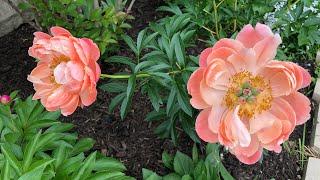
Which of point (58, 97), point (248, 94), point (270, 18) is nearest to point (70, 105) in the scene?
point (58, 97)

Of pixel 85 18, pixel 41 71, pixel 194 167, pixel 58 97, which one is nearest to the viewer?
pixel 58 97

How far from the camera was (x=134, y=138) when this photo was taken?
259 cm

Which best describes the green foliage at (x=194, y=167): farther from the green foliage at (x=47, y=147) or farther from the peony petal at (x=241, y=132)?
the peony petal at (x=241, y=132)

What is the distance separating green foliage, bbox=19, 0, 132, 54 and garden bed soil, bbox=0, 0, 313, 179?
12.1 inches

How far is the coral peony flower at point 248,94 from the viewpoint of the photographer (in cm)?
155

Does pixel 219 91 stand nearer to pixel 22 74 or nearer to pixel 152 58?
pixel 152 58

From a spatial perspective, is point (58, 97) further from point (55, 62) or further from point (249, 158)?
point (249, 158)

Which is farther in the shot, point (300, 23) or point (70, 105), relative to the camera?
point (300, 23)

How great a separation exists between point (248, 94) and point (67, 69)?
56 centimetres

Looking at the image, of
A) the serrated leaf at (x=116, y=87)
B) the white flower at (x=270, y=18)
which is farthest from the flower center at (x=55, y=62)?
the white flower at (x=270, y=18)

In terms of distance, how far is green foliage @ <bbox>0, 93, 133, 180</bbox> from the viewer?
195 cm

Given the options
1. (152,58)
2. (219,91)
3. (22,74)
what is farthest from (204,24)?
(219,91)

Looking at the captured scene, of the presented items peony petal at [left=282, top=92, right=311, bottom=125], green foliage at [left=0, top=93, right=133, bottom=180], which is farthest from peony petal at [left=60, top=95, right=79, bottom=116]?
peony petal at [left=282, top=92, right=311, bottom=125]

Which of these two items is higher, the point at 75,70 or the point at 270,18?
the point at 75,70
